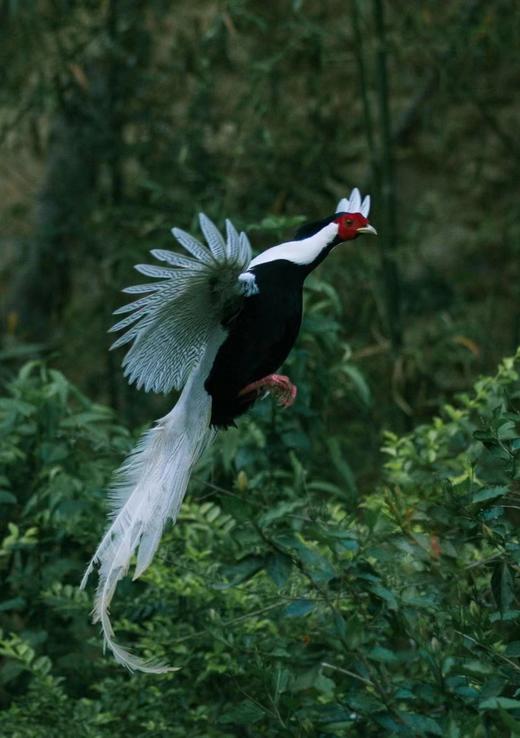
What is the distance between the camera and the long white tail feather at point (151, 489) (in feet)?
6.76

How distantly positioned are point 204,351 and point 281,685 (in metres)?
0.56

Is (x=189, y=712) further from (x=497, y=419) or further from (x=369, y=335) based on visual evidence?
(x=369, y=335)

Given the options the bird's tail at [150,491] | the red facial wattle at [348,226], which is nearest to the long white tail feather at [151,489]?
the bird's tail at [150,491]

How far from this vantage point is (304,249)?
2148mm

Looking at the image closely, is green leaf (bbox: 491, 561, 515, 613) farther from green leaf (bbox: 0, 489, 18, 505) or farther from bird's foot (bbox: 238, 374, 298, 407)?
green leaf (bbox: 0, 489, 18, 505)

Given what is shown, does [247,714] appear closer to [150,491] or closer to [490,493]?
[150,491]

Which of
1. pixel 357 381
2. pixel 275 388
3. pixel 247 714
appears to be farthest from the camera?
pixel 357 381

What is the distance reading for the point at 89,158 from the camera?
4898mm

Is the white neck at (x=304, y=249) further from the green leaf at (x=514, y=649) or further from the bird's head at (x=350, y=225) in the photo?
the green leaf at (x=514, y=649)

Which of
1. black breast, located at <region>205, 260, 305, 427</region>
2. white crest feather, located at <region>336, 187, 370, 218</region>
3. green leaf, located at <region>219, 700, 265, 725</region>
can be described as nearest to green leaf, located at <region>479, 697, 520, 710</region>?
green leaf, located at <region>219, 700, 265, 725</region>

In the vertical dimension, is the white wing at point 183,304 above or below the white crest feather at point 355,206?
below

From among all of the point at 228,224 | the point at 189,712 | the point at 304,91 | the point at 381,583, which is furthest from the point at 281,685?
the point at 304,91

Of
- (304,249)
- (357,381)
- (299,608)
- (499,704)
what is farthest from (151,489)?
(357,381)

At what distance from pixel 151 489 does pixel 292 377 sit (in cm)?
74
